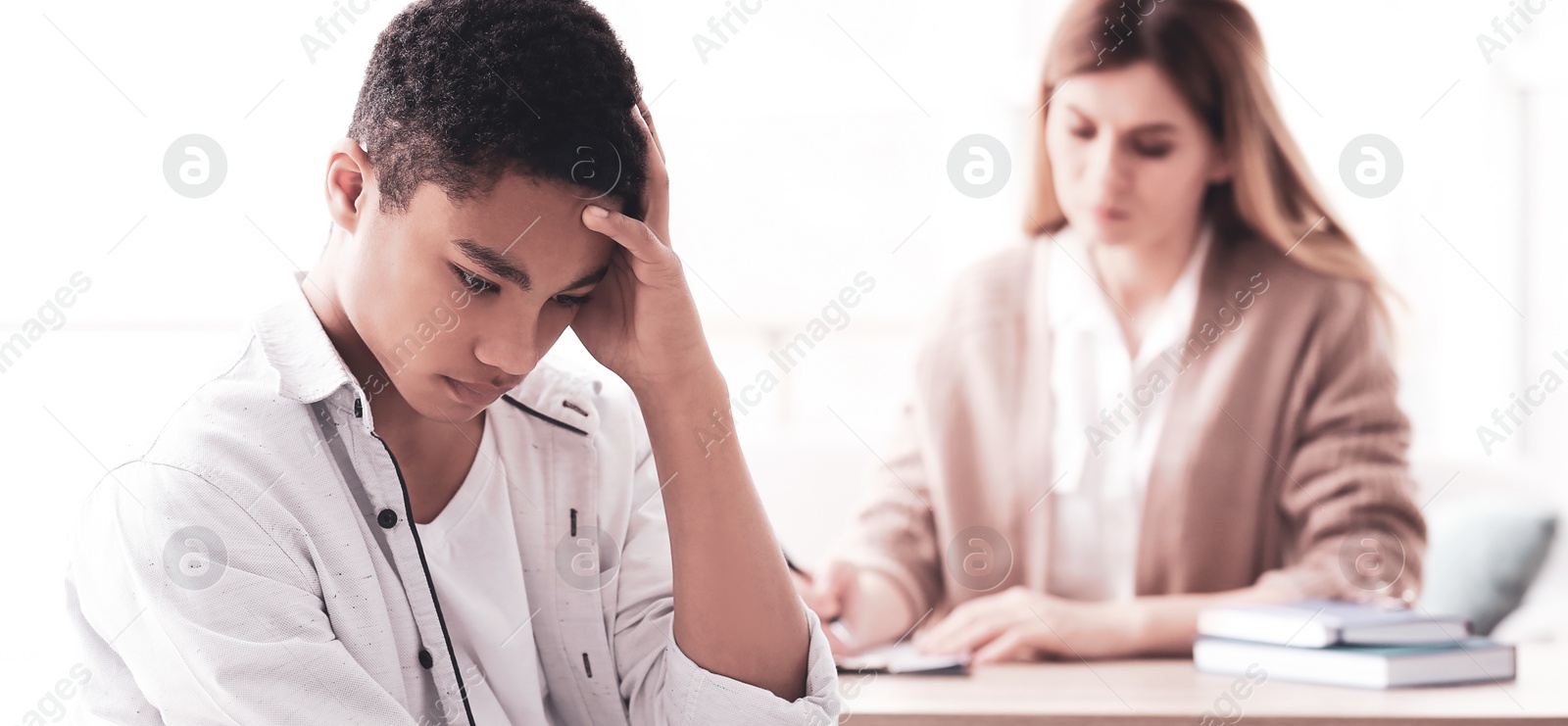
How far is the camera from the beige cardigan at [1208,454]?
71.2 inches

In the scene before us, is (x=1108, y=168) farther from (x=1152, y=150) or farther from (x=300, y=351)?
(x=300, y=351)

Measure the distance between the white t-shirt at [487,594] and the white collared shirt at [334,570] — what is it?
0.01 meters

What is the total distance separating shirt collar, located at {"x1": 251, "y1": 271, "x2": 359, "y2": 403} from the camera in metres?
0.85

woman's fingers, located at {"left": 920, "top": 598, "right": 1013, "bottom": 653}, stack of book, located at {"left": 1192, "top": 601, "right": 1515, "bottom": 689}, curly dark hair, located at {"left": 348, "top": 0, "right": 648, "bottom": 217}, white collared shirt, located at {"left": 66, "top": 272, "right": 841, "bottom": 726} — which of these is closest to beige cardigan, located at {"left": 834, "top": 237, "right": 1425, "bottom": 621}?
woman's fingers, located at {"left": 920, "top": 598, "right": 1013, "bottom": 653}

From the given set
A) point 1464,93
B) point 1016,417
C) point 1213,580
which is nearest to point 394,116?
point 1016,417

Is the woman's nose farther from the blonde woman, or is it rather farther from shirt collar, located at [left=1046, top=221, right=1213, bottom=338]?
shirt collar, located at [left=1046, top=221, right=1213, bottom=338]

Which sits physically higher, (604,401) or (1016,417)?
(604,401)

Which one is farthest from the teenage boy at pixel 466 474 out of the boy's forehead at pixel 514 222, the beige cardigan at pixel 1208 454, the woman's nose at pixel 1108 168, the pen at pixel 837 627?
the woman's nose at pixel 1108 168

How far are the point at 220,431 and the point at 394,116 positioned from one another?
255 millimetres

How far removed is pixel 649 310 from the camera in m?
0.95

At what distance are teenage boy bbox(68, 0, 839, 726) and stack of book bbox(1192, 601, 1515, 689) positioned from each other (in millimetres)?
718

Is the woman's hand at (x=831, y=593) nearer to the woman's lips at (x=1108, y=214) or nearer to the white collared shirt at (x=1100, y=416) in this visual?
the white collared shirt at (x=1100, y=416)

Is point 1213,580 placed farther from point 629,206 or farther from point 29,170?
point 29,170

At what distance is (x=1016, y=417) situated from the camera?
81.4 inches
